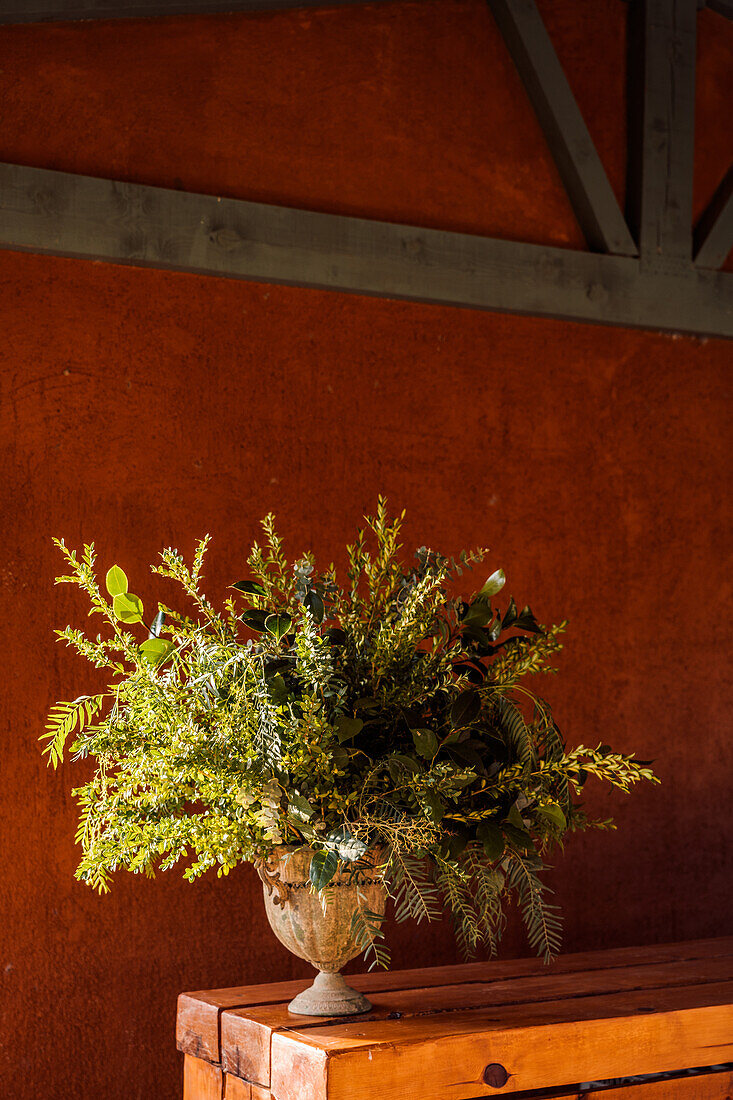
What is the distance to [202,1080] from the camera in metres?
2.23

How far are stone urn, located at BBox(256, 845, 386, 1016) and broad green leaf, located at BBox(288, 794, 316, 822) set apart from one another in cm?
9

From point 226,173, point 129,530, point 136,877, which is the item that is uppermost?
point 226,173

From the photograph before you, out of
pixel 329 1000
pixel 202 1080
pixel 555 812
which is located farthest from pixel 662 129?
pixel 202 1080

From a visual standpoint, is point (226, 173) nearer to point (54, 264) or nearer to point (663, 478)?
point (54, 264)

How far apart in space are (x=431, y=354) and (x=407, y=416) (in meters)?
0.20

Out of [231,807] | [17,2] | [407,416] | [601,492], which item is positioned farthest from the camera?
[601,492]

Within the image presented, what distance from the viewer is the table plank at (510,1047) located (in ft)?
6.34

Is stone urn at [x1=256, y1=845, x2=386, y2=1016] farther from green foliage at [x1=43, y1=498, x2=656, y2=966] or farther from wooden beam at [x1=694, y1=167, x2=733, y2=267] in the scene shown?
wooden beam at [x1=694, y1=167, x2=733, y2=267]

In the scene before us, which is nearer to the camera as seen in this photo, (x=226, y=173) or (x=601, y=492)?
(x=226, y=173)

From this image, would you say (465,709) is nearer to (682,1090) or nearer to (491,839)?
(491,839)

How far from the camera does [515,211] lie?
3605 mm

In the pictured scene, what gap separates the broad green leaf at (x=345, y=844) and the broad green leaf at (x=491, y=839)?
0.21 meters

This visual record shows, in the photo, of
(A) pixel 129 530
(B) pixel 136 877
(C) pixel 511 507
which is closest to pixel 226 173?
(A) pixel 129 530

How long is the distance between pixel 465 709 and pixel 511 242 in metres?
1.89
